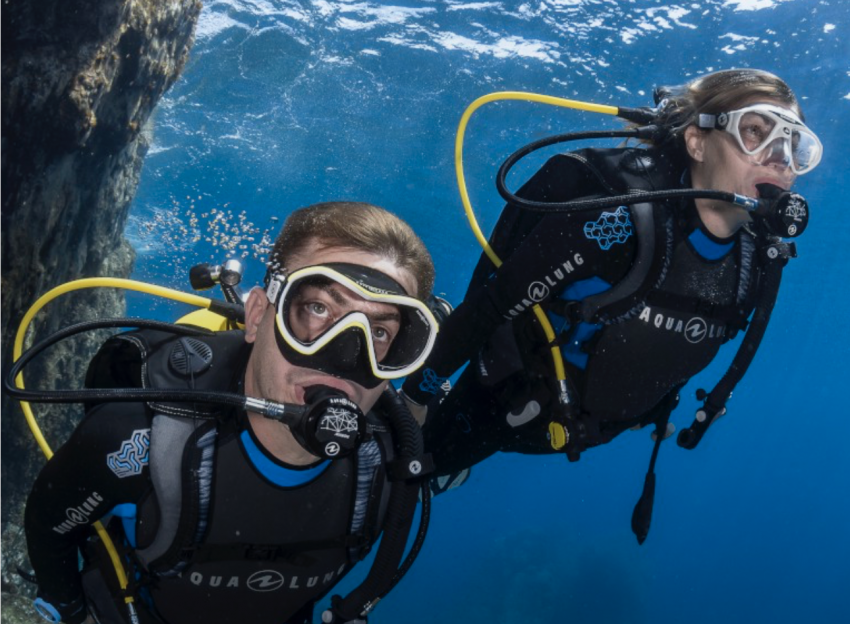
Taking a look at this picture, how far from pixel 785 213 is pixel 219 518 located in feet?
10.2

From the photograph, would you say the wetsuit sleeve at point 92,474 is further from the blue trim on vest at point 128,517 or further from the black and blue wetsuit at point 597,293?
the black and blue wetsuit at point 597,293

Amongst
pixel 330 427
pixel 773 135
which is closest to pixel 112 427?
pixel 330 427

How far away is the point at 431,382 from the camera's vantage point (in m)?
→ 3.78

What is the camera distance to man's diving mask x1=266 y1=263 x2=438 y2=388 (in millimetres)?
2273

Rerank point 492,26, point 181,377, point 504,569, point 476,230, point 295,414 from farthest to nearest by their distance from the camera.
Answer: point 504,569 → point 492,26 → point 476,230 → point 181,377 → point 295,414

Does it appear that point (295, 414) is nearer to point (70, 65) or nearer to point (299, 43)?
point (70, 65)

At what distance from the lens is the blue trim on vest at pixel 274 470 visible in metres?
2.67

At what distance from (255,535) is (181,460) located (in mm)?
510

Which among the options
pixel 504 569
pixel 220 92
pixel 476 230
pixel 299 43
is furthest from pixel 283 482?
pixel 504 569

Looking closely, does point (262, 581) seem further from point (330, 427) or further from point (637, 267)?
point (637, 267)

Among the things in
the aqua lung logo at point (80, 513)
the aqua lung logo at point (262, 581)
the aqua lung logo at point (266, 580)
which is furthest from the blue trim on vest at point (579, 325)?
the aqua lung logo at point (80, 513)

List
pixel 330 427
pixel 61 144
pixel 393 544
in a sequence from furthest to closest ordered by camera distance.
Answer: pixel 61 144 → pixel 393 544 → pixel 330 427

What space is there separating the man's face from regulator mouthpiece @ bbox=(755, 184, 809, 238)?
1.93 m

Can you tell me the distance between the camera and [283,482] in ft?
9.00
